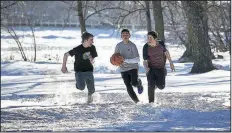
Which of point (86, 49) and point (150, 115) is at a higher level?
point (86, 49)

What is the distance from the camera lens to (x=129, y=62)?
10.2m

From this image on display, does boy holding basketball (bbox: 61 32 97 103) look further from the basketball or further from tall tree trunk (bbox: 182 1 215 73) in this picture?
tall tree trunk (bbox: 182 1 215 73)

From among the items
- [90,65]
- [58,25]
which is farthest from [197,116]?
[58,25]

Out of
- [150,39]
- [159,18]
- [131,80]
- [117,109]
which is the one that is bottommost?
[117,109]

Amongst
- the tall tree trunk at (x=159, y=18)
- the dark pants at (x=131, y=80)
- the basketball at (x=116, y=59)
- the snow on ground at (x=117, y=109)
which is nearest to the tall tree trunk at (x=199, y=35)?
the snow on ground at (x=117, y=109)

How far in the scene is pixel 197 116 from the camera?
8.32 metres

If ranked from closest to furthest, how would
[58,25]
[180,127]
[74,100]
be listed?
[180,127], [74,100], [58,25]

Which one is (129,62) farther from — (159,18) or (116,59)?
(159,18)

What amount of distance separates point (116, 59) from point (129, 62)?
332mm

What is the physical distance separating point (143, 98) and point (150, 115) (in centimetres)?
293

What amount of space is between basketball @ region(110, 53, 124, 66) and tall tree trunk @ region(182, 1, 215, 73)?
772 cm

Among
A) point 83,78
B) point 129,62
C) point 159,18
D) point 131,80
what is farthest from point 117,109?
point 159,18

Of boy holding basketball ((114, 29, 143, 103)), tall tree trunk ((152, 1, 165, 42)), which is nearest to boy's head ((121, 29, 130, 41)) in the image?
boy holding basketball ((114, 29, 143, 103))

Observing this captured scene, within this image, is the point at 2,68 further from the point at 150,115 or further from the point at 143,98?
the point at 150,115
